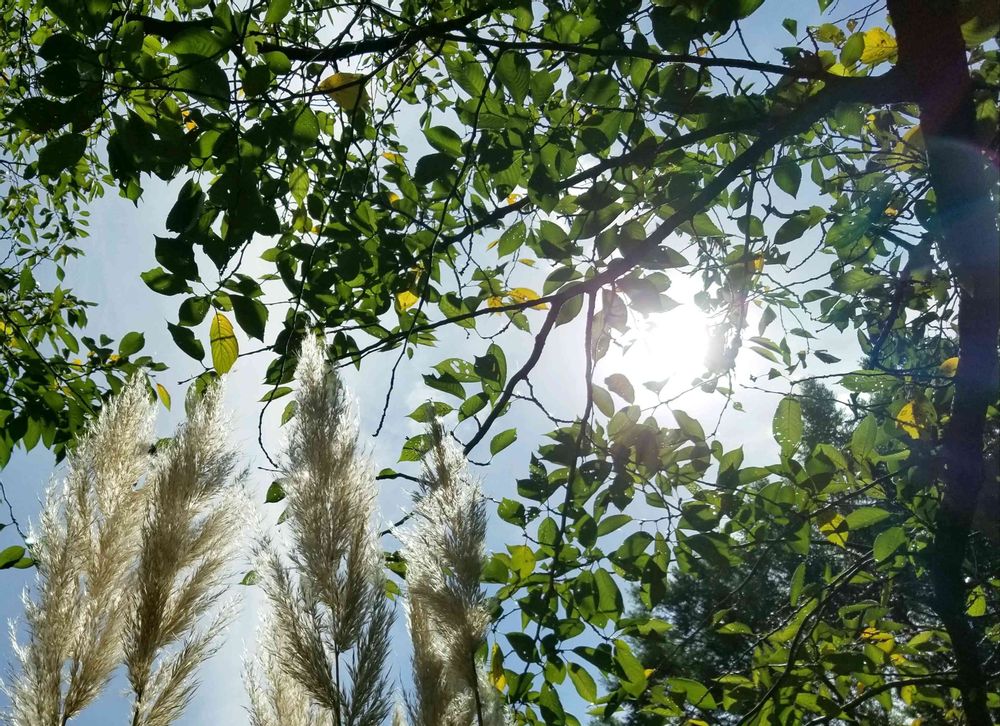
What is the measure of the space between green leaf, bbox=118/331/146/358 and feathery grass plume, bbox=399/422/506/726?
5.06 ft

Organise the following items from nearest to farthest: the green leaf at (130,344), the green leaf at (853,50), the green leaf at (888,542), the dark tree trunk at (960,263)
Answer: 1. the dark tree trunk at (960,263)
2. the green leaf at (888,542)
3. the green leaf at (853,50)
4. the green leaf at (130,344)

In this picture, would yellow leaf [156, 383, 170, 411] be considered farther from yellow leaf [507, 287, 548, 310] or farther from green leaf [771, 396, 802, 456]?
green leaf [771, 396, 802, 456]

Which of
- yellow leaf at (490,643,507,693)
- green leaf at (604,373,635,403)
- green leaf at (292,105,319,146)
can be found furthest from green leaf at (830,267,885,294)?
green leaf at (292,105,319,146)

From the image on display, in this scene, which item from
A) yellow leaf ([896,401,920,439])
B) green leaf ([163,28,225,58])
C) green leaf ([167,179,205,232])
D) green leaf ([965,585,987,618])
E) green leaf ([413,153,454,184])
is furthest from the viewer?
green leaf ([965,585,987,618])

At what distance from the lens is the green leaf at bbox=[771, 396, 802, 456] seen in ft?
6.35

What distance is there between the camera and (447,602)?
1.50m

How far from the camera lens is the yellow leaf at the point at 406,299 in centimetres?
231

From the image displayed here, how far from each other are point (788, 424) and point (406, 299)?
134 centimetres

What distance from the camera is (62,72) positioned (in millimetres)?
1210

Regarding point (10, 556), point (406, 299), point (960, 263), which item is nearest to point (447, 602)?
point (406, 299)

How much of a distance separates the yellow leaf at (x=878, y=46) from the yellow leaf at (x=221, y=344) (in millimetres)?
2123

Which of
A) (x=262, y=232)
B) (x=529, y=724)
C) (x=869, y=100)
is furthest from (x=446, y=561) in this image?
(x=869, y=100)

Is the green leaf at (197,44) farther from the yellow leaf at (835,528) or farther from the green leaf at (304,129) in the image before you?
the yellow leaf at (835,528)

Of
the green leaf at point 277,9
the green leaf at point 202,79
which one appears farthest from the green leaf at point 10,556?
the green leaf at point 277,9
